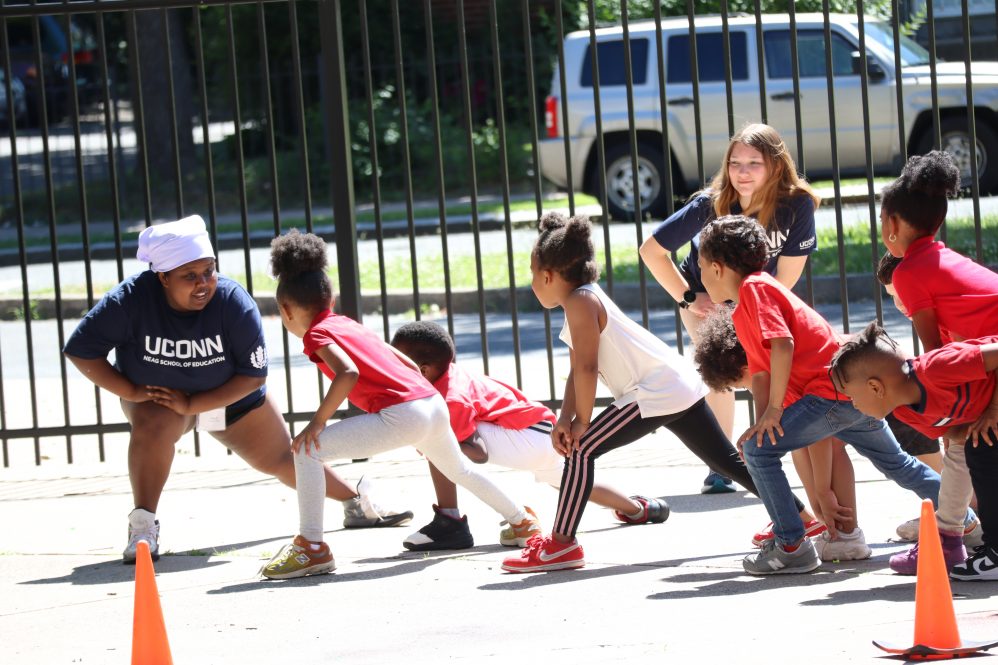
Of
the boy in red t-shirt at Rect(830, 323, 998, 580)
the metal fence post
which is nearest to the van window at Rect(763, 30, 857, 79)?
the metal fence post

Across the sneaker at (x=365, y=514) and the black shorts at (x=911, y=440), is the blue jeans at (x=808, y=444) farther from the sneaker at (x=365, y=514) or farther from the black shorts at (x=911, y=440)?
the sneaker at (x=365, y=514)

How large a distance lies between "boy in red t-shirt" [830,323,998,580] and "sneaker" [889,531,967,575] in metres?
0.09

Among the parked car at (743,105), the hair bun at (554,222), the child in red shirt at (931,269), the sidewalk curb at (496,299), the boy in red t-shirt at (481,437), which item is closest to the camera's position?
the child in red shirt at (931,269)

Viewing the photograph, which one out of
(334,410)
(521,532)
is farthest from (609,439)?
(334,410)

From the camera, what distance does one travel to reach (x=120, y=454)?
746 centimetres

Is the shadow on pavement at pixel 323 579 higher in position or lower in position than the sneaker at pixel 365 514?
lower

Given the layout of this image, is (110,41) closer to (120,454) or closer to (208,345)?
(120,454)

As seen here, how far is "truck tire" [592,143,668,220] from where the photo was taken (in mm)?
14539

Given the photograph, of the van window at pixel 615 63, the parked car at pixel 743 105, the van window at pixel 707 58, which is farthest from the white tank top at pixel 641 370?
the van window at pixel 707 58

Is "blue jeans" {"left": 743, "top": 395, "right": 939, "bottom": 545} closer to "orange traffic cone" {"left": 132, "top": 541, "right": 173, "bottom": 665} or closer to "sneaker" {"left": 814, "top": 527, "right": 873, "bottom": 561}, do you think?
"sneaker" {"left": 814, "top": 527, "right": 873, "bottom": 561}

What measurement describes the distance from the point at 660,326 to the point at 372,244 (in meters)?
6.14

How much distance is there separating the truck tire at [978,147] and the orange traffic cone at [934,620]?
9652 mm

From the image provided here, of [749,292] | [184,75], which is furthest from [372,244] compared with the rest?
[749,292]

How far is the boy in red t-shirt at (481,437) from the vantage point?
5277mm
